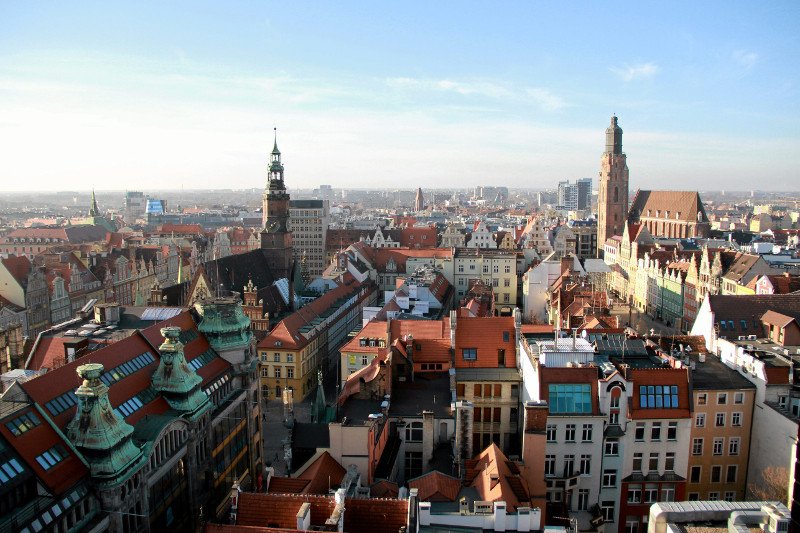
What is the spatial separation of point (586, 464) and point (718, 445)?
10263 millimetres

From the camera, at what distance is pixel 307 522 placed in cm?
2417

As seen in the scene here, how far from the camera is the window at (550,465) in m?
38.7

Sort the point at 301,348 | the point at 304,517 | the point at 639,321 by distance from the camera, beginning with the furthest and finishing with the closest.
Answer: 1. the point at 639,321
2. the point at 301,348
3. the point at 304,517

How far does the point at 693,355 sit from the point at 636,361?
20.8 feet

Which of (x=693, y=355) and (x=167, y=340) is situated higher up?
(x=167, y=340)

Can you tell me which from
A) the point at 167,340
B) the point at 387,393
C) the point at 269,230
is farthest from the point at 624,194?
the point at 167,340

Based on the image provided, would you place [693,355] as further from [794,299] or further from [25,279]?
[25,279]

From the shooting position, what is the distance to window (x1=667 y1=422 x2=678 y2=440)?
39.2 m

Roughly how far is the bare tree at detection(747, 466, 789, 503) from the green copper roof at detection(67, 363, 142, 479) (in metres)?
34.2

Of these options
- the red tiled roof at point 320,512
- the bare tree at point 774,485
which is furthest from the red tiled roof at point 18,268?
Result: the bare tree at point 774,485

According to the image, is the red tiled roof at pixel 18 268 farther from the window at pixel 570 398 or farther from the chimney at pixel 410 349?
the window at pixel 570 398

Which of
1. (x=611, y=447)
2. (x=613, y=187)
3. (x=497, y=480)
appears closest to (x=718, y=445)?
(x=611, y=447)

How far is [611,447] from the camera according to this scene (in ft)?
127

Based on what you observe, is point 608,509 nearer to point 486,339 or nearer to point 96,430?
point 486,339
